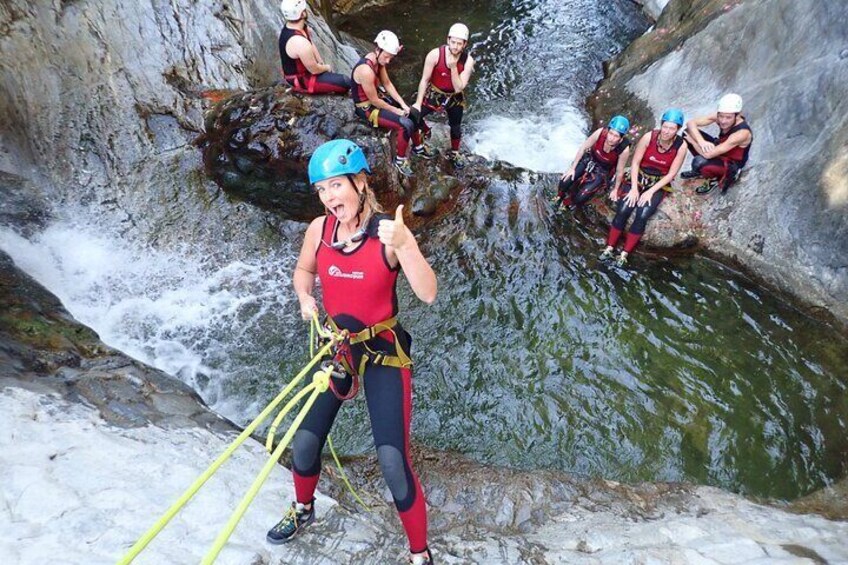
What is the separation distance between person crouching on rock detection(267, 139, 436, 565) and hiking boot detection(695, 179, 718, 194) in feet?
19.6

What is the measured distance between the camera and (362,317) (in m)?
3.10

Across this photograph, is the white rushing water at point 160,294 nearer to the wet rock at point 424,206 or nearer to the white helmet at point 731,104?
the wet rock at point 424,206

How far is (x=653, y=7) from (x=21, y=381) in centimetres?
1489

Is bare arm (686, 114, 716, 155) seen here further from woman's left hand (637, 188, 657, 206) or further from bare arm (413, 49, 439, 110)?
bare arm (413, 49, 439, 110)

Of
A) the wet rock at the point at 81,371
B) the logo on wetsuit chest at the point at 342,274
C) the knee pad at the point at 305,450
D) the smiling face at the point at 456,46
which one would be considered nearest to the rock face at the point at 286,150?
the smiling face at the point at 456,46

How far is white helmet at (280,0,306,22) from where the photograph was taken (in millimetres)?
6348

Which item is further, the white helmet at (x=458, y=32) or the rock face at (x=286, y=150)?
the rock face at (x=286, y=150)

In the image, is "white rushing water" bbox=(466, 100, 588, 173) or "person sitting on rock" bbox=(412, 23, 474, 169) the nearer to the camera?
"person sitting on rock" bbox=(412, 23, 474, 169)

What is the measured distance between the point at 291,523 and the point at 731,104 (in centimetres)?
674

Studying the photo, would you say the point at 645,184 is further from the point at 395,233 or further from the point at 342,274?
the point at 395,233

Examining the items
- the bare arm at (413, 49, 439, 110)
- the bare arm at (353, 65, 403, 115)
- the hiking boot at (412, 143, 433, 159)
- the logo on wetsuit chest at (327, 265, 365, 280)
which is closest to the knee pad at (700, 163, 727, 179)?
the hiking boot at (412, 143, 433, 159)

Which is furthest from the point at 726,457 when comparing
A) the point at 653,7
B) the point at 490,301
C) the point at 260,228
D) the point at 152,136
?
the point at 653,7

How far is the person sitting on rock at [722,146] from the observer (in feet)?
22.2

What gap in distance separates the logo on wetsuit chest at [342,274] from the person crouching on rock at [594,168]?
5135 mm
